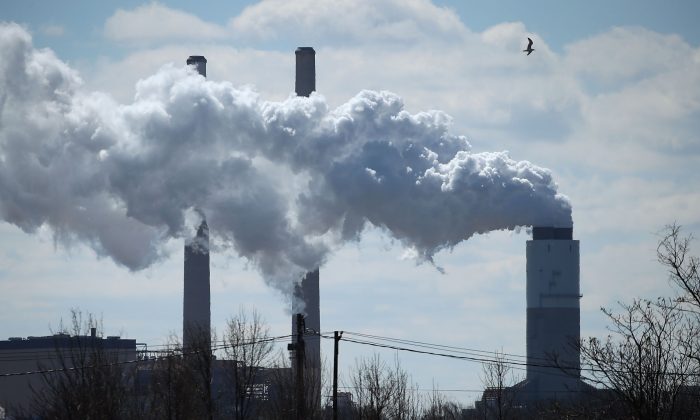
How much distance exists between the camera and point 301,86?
338ft

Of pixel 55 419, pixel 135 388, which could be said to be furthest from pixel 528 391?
pixel 55 419

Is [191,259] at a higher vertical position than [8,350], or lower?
higher

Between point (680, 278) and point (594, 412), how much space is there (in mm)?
4227

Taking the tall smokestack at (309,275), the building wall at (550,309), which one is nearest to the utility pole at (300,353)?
the tall smokestack at (309,275)

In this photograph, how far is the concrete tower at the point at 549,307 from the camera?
126 m

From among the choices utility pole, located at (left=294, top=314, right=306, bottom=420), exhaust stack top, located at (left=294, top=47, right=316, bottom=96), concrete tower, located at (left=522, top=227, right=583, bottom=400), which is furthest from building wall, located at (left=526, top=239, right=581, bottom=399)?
utility pole, located at (left=294, top=314, right=306, bottom=420)

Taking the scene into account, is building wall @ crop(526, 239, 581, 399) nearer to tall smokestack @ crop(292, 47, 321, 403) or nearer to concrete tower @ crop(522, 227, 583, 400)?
concrete tower @ crop(522, 227, 583, 400)

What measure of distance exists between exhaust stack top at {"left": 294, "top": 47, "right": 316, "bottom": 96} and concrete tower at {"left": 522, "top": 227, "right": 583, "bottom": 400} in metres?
33.0

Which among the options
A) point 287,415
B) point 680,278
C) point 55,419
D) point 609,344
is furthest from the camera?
point 287,415

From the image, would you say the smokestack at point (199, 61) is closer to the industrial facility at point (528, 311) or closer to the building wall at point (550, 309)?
the industrial facility at point (528, 311)

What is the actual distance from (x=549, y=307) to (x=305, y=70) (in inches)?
1724

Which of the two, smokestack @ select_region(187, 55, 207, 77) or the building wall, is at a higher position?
smokestack @ select_region(187, 55, 207, 77)

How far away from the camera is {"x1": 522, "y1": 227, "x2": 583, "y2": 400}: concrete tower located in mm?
125562

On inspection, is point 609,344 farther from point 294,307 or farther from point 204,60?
point 204,60
